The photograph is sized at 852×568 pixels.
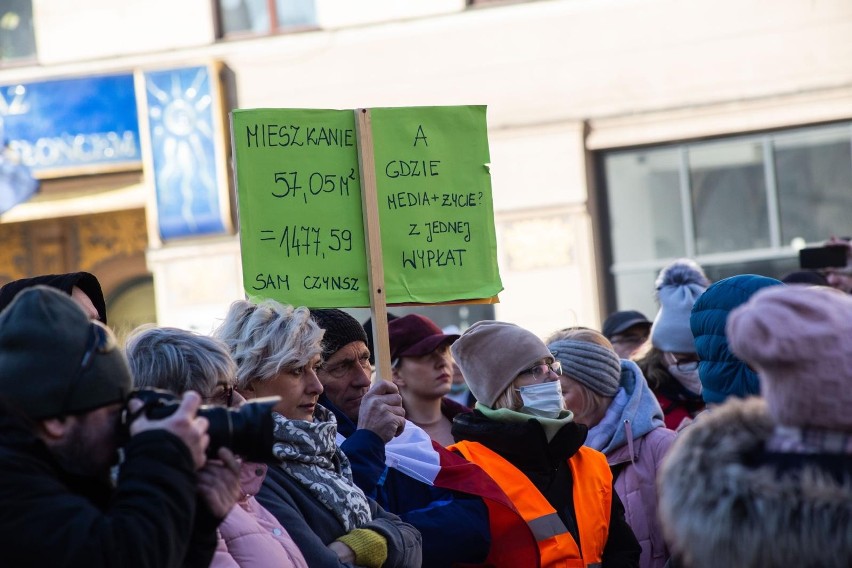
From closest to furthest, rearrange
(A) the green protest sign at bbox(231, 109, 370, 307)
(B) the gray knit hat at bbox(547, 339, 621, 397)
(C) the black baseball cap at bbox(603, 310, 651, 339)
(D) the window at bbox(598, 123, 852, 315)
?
(A) the green protest sign at bbox(231, 109, 370, 307)
(B) the gray knit hat at bbox(547, 339, 621, 397)
(C) the black baseball cap at bbox(603, 310, 651, 339)
(D) the window at bbox(598, 123, 852, 315)

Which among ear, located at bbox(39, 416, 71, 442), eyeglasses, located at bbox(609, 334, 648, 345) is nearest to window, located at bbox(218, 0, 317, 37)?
eyeglasses, located at bbox(609, 334, 648, 345)

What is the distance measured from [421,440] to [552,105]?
8242 mm

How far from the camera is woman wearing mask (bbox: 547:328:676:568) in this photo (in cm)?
477

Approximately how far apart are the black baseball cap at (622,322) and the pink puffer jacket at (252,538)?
12.9ft

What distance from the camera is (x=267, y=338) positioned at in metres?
3.79

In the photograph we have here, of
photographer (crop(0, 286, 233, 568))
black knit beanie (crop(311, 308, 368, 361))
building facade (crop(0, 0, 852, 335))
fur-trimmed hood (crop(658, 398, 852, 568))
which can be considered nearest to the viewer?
fur-trimmed hood (crop(658, 398, 852, 568))

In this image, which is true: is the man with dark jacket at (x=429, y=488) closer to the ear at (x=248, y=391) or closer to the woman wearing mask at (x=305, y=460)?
the woman wearing mask at (x=305, y=460)

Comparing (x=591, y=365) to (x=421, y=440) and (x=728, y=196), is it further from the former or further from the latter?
(x=728, y=196)

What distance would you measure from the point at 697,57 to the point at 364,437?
865cm

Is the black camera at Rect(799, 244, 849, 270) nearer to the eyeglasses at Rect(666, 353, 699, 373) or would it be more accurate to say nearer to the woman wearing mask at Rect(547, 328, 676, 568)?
the eyeglasses at Rect(666, 353, 699, 373)

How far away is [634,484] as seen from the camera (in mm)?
4816

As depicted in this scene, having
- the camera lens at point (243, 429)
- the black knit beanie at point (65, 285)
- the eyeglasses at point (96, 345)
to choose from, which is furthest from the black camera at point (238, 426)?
the black knit beanie at point (65, 285)

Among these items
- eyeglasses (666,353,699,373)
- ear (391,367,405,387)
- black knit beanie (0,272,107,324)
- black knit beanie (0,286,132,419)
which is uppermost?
black knit beanie (0,272,107,324)

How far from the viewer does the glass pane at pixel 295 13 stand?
1309 cm
